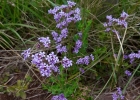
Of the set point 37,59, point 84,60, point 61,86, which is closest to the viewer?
point 37,59

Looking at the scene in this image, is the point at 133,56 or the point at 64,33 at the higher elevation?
the point at 64,33

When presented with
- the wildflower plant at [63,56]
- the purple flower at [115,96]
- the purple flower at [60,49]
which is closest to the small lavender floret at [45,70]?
the wildflower plant at [63,56]

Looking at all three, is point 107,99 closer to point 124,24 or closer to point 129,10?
point 124,24

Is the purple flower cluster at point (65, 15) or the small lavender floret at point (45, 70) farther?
the purple flower cluster at point (65, 15)

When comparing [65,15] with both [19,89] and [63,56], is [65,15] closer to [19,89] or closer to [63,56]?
[63,56]

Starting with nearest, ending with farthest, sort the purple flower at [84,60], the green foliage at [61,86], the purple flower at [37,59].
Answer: the purple flower at [37,59] → the green foliage at [61,86] → the purple flower at [84,60]

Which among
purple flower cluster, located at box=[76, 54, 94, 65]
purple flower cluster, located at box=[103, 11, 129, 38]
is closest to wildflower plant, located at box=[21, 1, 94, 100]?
purple flower cluster, located at box=[76, 54, 94, 65]

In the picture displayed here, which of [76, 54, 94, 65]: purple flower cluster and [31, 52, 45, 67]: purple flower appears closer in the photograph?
[31, 52, 45, 67]: purple flower

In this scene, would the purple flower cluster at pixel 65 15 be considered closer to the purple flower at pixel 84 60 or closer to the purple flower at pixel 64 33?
the purple flower at pixel 64 33

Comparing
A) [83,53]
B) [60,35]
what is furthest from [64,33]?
[83,53]

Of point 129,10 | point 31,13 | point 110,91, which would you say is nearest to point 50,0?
point 31,13

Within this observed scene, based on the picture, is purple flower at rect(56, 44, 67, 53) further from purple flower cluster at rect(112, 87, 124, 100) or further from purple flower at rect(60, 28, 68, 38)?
purple flower cluster at rect(112, 87, 124, 100)
